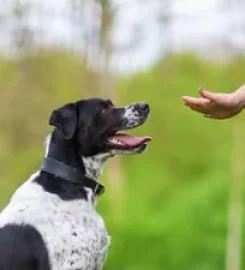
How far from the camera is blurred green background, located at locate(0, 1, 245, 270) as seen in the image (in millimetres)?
21484

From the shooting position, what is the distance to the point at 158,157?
1013 inches

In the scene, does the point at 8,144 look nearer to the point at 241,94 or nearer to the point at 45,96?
the point at 45,96

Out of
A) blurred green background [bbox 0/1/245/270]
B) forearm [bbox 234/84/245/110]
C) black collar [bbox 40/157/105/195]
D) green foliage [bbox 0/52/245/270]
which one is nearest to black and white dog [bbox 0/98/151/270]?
black collar [bbox 40/157/105/195]

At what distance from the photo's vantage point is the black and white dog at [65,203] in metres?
6.34

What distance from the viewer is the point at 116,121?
6.89 metres

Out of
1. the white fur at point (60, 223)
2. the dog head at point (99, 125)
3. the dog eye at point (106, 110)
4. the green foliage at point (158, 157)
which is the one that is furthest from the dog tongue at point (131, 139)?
the green foliage at point (158, 157)

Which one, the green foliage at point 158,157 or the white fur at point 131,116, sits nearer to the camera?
the white fur at point 131,116

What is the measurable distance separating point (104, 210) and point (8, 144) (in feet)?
8.09

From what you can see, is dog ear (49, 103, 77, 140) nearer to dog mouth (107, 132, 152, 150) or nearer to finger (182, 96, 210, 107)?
dog mouth (107, 132, 152, 150)

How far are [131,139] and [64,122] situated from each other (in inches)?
16.9

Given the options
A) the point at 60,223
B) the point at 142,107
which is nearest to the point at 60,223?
the point at 60,223

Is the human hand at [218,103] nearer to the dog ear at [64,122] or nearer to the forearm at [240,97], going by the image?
the forearm at [240,97]

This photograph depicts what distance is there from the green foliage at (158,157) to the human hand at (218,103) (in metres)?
15.3

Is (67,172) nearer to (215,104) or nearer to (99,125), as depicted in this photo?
(99,125)
